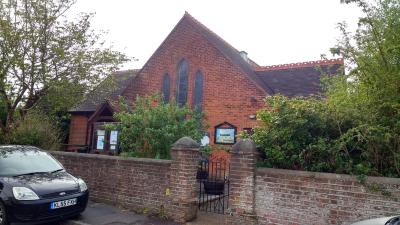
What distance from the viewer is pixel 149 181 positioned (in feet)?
26.5

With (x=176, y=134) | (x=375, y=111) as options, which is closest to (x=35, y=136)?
(x=176, y=134)

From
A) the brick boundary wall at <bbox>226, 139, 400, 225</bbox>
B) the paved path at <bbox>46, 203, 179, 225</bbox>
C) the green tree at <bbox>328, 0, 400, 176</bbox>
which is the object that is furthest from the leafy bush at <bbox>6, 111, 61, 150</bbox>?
the green tree at <bbox>328, 0, 400, 176</bbox>

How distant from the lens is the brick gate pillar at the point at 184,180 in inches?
292

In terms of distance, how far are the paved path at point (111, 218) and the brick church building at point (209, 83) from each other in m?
6.24

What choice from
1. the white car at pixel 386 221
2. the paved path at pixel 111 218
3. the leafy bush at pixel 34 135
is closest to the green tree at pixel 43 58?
the leafy bush at pixel 34 135

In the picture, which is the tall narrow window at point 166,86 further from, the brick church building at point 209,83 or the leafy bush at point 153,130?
the leafy bush at point 153,130

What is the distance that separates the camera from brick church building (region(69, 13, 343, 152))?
15117mm

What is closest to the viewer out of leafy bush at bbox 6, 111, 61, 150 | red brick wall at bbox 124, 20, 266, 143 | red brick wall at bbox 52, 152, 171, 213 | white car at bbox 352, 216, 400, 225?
white car at bbox 352, 216, 400, 225

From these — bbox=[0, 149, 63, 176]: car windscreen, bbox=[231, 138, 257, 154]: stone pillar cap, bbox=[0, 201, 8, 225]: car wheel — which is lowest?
bbox=[0, 201, 8, 225]: car wheel

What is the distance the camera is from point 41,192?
6.78m

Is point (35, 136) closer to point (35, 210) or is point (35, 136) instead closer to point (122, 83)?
point (35, 210)

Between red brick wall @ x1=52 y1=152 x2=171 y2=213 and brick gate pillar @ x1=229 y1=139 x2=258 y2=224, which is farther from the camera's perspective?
red brick wall @ x1=52 y1=152 x2=171 y2=213

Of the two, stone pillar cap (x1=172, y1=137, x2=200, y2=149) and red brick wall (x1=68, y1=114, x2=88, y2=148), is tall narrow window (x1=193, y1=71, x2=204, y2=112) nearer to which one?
red brick wall (x1=68, y1=114, x2=88, y2=148)

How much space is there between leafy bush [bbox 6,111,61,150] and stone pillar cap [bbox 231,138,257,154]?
7955mm
